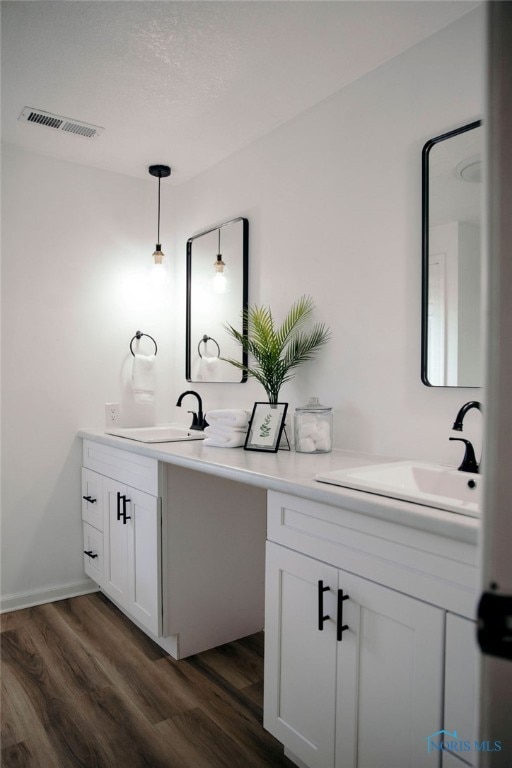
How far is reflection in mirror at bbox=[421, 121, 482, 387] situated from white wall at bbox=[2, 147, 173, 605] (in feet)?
6.00

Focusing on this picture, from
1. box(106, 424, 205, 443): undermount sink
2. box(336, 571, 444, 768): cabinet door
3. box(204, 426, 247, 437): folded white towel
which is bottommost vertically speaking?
box(336, 571, 444, 768): cabinet door

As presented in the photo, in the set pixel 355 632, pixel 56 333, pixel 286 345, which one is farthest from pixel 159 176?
pixel 355 632

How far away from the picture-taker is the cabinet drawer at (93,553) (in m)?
2.66

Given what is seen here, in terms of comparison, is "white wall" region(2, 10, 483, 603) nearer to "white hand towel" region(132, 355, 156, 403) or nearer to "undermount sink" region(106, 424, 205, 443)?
"white hand towel" region(132, 355, 156, 403)

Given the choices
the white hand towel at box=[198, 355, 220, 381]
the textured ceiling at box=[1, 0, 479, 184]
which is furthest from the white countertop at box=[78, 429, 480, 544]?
the textured ceiling at box=[1, 0, 479, 184]

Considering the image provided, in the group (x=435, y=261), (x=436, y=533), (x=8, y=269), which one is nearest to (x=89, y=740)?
(x=436, y=533)

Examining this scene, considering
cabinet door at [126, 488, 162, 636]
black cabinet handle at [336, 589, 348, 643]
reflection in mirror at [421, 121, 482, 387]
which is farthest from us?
cabinet door at [126, 488, 162, 636]

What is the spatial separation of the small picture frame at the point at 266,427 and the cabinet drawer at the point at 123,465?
0.41m

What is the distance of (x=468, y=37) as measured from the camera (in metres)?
1.67

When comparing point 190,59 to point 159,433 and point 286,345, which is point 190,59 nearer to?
point 286,345

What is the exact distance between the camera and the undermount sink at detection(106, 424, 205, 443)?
2.39 m

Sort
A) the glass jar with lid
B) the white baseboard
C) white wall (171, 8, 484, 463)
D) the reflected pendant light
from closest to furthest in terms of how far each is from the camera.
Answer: white wall (171, 8, 484, 463)
the glass jar with lid
the white baseboard
the reflected pendant light

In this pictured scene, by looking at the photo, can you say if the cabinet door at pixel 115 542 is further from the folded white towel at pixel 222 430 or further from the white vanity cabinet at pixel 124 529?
the folded white towel at pixel 222 430

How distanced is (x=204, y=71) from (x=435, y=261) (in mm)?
1153
